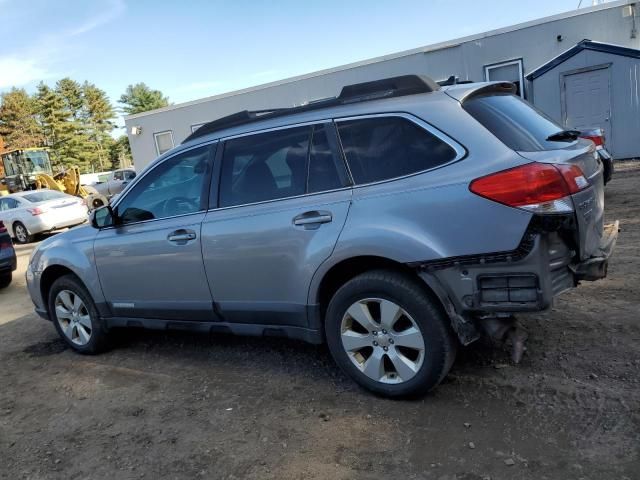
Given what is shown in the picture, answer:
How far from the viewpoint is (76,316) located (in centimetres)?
491

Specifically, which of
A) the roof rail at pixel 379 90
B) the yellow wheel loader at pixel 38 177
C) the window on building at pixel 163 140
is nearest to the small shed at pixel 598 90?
the roof rail at pixel 379 90

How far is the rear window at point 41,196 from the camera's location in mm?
14977


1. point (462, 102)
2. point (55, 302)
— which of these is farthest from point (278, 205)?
point (55, 302)

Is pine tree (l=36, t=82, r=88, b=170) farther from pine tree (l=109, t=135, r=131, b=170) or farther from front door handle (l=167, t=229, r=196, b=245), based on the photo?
front door handle (l=167, t=229, r=196, b=245)

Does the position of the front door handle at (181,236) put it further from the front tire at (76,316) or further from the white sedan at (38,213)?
the white sedan at (38,213)

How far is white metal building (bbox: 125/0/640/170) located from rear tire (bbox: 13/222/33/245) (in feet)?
31.0

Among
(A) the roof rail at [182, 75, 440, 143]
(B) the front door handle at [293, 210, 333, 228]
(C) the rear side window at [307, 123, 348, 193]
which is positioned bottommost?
(B) the front door handle at [293, 210, 333, 228]

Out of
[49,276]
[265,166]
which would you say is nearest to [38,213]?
[49,276]

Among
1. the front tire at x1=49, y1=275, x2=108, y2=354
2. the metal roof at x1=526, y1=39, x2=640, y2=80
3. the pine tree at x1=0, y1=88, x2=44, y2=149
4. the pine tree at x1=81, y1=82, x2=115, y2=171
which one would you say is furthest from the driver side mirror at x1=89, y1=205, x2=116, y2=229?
the pine tree at x1=81, y1=82, x2=115, y2=171

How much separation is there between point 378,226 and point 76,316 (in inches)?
126

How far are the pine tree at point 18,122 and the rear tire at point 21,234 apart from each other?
2456 inches

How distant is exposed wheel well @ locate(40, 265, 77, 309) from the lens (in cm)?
496

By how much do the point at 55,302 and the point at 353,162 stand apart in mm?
3322

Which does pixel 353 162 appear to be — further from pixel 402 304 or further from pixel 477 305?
pixel 477 305
